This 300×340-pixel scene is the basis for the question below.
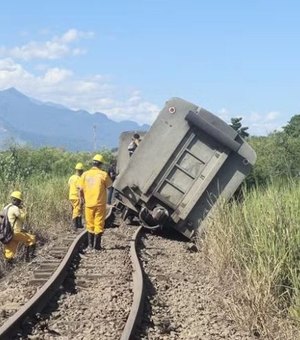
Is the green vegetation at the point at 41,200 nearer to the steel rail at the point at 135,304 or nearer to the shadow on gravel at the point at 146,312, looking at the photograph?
the steel rail at the point at 135,304

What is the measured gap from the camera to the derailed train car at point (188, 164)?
12953 millimetres

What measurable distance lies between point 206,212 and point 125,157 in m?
5.08

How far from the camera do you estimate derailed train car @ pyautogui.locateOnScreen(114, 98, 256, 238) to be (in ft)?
42.5

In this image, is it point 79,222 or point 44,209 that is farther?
point 44,209

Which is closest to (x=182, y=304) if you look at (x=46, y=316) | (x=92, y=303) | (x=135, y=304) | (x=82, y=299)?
(x=135, y=304)

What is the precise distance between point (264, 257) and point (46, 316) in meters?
2.55

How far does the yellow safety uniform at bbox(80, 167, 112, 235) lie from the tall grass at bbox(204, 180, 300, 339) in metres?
2.51

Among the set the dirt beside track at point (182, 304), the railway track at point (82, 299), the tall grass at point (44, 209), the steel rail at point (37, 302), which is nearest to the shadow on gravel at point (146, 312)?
the dirt beside track at point (182, 304)

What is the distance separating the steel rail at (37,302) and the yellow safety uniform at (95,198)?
1.40 metres

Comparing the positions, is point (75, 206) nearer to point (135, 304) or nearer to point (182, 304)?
point (182, 304)

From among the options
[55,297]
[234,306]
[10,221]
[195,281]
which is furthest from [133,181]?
[234,306]

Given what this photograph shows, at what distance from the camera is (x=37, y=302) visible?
21.7ft

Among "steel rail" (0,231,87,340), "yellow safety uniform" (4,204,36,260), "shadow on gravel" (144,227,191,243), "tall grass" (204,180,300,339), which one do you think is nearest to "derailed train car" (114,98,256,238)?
"shadow on gravel" (144,227,191,243)

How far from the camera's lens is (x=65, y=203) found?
1808 centimetres
